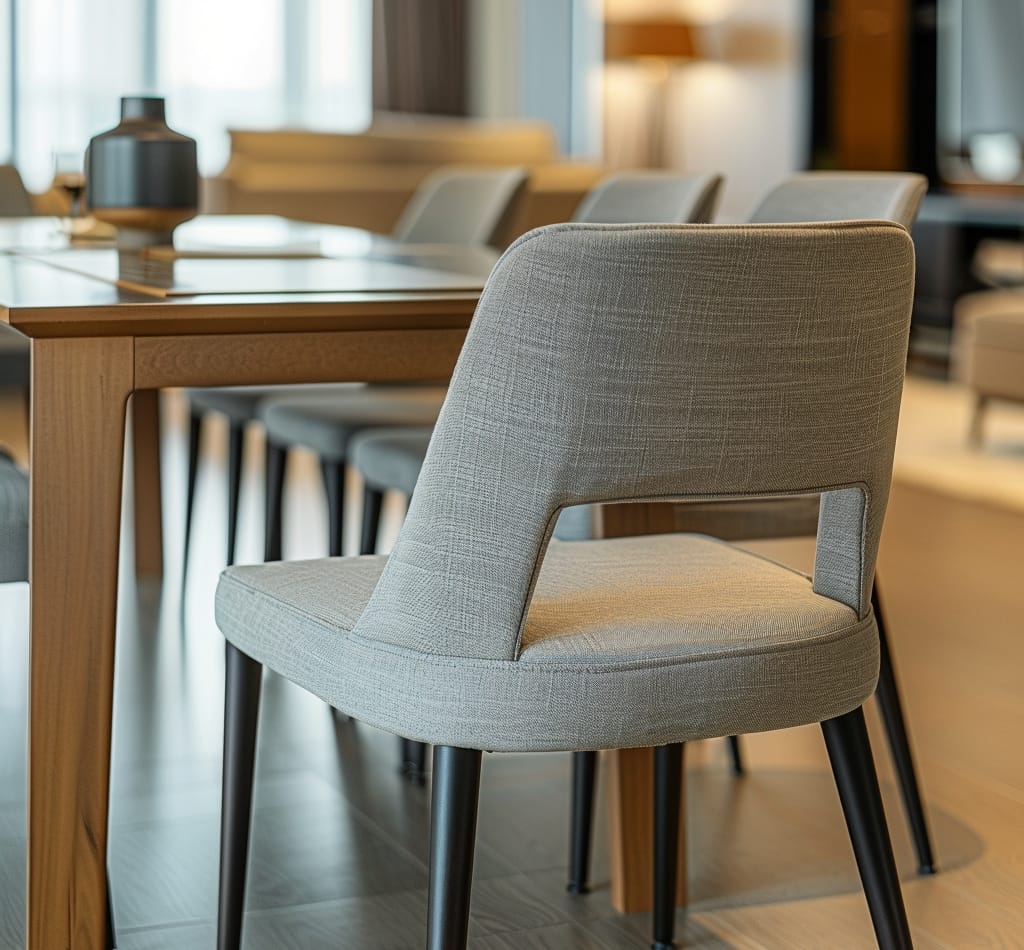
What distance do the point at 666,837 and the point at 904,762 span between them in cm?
40

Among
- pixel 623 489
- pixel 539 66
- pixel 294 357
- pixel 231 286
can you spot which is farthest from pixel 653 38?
pixel 623 489

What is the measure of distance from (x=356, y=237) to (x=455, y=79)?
274 inches

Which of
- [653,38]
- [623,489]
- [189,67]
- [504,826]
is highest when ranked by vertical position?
[653,38]

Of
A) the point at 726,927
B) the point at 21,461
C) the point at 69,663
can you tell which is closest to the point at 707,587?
the point at 726,927

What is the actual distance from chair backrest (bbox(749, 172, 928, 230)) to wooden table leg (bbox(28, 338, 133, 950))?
0.87m

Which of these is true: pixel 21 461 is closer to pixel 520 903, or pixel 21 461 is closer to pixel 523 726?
pixel 520 903

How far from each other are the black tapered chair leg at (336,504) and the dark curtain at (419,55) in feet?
23.5

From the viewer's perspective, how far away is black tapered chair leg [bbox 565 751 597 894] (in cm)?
191

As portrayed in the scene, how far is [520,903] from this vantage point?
6.14 feet

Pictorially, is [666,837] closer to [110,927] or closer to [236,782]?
[236,782]

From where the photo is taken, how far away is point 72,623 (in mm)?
1588

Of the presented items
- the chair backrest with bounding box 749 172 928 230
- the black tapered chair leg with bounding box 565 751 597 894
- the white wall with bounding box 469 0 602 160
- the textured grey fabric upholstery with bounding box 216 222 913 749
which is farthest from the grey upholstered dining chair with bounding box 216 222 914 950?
the white wall with bounding box 469 0 602 160

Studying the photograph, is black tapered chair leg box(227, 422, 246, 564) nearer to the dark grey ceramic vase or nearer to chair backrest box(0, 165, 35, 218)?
the dark grey ceramic vase

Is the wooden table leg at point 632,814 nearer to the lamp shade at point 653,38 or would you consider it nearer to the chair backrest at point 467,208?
the chair backrest at point 467,208
